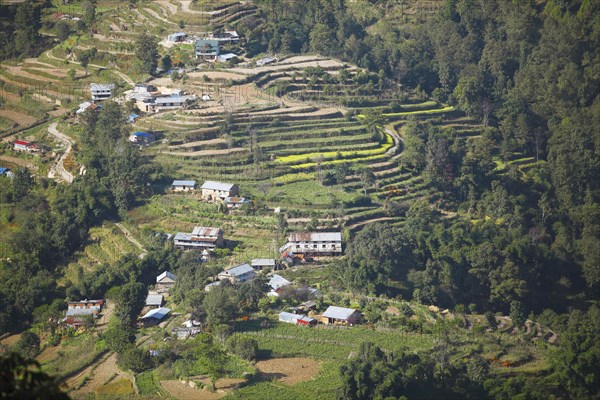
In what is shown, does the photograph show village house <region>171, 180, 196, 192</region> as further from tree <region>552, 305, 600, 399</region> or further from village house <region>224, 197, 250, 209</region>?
tree <region>552, 305, 600, 399</region>

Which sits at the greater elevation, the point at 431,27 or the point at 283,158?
the point at 431,27

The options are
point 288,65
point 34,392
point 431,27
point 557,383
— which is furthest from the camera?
point 431,27

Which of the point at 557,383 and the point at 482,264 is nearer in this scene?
the point at 557,383

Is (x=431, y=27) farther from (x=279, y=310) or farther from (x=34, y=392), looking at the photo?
(x=34, y=392)

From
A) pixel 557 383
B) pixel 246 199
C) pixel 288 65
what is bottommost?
pixel 557 383

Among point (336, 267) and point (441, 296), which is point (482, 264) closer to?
point (441, 296)

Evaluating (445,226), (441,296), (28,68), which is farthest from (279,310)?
(28,68)

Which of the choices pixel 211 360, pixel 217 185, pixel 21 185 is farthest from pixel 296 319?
pixel 21 185

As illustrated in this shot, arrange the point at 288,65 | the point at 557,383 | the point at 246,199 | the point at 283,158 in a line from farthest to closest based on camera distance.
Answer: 1. the point at 288,65
2. the point at 283,158
3. the point at 246,199
4. the point at 557,383
